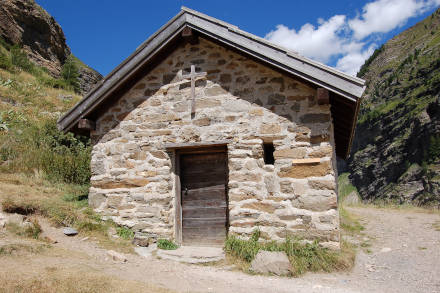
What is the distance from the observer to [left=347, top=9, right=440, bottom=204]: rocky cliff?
30.1 meters

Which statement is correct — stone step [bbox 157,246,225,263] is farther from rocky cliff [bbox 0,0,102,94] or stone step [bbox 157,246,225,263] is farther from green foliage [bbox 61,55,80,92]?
rocky cliff [bbox 0,0,102,94]

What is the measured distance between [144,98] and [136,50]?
99cm

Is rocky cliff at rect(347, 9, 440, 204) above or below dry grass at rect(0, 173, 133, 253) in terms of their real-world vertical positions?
above

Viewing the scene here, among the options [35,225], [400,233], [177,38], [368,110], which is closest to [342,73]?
[177,38]

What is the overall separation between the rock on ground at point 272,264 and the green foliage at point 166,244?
180cm

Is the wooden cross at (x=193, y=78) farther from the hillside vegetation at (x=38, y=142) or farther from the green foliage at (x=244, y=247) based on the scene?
the hillside vegetation at (x=38, y=142)

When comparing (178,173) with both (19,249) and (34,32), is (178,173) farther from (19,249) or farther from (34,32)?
(34,32)

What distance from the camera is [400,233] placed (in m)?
8.15

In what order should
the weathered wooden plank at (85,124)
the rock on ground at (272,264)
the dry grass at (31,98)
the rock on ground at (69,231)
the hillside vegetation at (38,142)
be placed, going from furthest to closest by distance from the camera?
the dry grass at (31,98), the hillside vegetation at (38,142), the weathered wooden plank at (85,124), the rock on ground at (69,231), the rock on ground at (272,264)

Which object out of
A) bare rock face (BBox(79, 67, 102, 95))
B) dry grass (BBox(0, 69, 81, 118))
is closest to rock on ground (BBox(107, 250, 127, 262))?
dry grass (BBox(0, 69, 81, 118))

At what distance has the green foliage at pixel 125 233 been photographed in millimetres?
6179

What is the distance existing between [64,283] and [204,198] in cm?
330

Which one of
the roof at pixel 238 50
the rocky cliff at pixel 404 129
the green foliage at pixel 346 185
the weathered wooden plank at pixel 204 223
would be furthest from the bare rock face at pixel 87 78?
the rocky cliff at pixel 404 129

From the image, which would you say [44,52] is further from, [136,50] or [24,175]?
[136,50]
